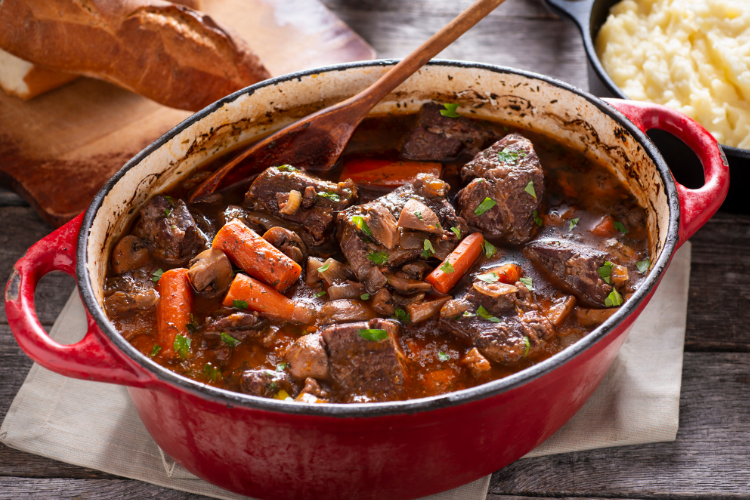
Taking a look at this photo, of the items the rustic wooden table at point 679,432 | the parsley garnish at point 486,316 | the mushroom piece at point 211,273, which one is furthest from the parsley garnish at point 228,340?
the parsley garnish at point 486,316

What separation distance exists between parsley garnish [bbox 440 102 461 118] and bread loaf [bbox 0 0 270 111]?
117 centimetres

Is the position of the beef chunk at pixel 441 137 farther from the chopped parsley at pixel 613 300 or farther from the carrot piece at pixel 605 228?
the chopped parsley at pixel 613 300

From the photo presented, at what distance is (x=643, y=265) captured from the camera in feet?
8.66

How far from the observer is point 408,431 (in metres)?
1.94

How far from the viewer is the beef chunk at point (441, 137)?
123 inches

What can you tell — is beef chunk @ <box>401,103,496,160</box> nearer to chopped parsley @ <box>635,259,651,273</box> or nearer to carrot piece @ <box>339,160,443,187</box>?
carrot piece @ <box>339,160,443,187</box>

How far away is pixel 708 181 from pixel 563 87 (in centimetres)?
77

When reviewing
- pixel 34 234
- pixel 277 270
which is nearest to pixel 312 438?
pixel 277 270

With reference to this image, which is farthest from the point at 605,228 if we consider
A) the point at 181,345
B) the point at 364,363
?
the point at 181,345

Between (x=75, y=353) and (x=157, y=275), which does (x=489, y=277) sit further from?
(x=75, y=353)

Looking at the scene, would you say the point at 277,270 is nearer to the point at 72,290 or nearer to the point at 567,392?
the point at 567,392

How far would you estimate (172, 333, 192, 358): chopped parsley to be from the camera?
2.40m

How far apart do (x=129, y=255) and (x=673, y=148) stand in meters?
Answer: 2.59

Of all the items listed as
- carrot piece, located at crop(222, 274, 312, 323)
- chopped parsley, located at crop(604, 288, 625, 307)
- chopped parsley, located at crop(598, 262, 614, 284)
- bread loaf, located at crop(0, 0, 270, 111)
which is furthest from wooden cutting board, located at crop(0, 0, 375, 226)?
chopped parsley, located at crop(604, 288, 625, 307)
